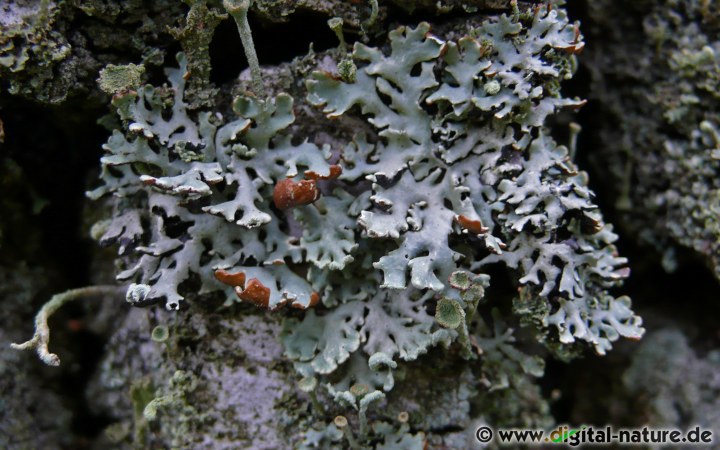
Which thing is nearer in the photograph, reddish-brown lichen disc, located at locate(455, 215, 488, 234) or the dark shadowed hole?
reddish-brown lichen disc, located at locate(455, 215, 488, 234)

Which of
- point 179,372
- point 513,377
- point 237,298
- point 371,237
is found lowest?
point 513,377

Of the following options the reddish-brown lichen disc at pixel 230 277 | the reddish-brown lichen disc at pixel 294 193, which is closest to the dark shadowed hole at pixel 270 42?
the reddish-brown lichen disc at pixel 294 193

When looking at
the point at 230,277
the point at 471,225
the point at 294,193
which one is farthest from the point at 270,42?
the point at 471,225

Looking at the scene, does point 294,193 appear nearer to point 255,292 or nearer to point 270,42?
point 255,292

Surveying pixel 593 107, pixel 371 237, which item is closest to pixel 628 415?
pixel 593 107

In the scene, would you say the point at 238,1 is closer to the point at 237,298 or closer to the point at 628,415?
the point at 237,298

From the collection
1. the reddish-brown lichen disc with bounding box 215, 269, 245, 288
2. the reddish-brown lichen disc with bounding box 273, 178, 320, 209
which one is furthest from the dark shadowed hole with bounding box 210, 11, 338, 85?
the reddish-brown lichen disc with bounding box 215, 269, 245, 288

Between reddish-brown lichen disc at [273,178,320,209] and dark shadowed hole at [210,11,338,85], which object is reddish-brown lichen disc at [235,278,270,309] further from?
dark shadowed hole at [210,11,338,85]
